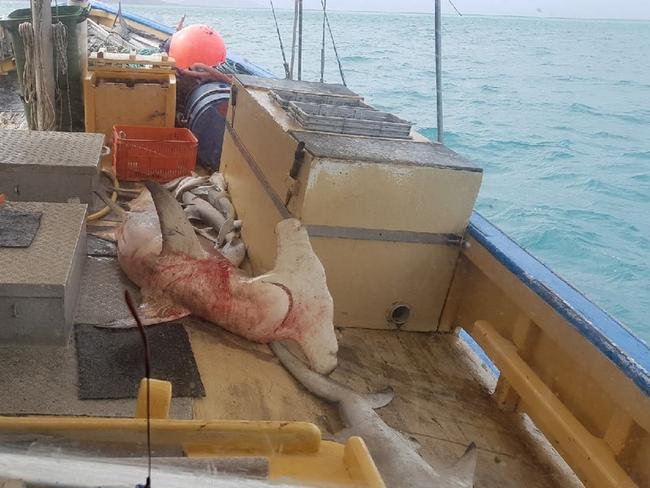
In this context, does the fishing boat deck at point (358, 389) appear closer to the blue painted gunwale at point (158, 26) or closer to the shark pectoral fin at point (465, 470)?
the shark pectoral fin at point (465, 470)

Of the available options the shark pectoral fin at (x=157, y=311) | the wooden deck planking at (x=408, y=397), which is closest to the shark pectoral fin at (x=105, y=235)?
the shark pectoral fin at (x=157, y=311)

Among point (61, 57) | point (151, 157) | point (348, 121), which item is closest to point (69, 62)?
point (61, 57)

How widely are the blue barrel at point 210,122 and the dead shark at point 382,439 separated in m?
3.36

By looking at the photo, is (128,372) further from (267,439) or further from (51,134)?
(51,134)

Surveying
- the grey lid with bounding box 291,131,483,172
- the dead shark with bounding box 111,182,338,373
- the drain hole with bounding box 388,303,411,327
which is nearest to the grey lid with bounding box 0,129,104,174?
the dead shark with bounding box 111,182,338,373

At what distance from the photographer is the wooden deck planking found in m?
2.75

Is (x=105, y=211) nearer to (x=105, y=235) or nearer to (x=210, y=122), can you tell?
(x=105, y=235)

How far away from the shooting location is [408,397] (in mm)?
3146

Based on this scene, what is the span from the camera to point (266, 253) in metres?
3.78

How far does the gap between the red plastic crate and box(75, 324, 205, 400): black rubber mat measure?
98.4 inches

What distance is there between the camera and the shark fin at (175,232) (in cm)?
320

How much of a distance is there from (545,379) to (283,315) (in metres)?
1.35

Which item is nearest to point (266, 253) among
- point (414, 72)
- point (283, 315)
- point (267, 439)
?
point (283, 315)

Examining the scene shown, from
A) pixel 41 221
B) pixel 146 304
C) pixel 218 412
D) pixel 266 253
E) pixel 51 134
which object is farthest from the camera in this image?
pixel 51 134
